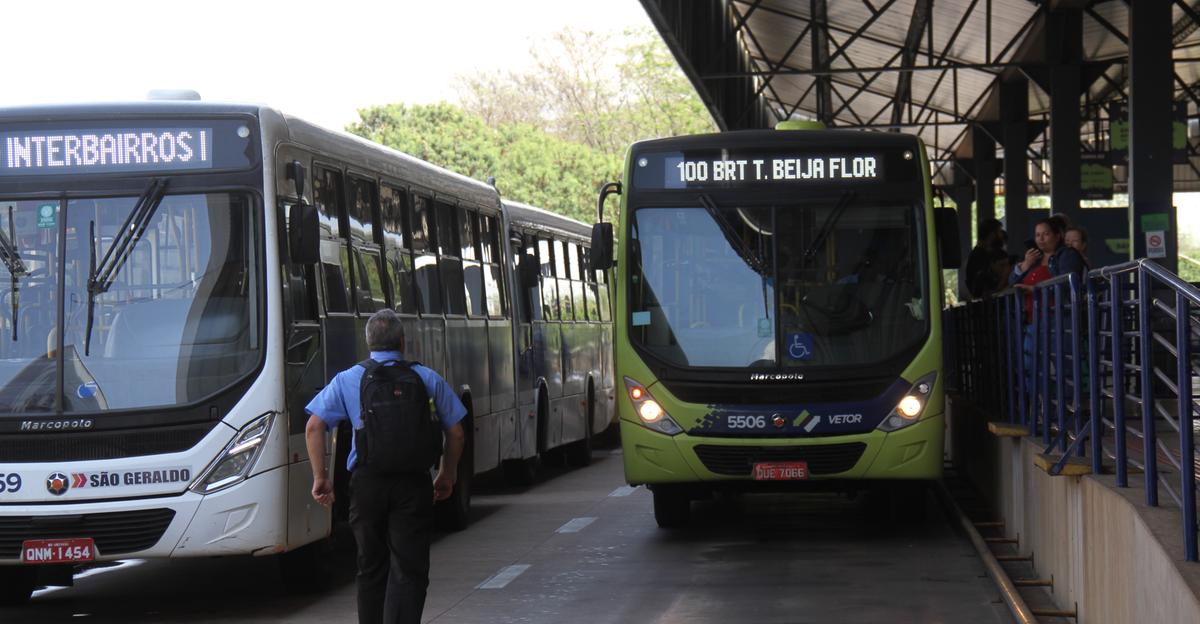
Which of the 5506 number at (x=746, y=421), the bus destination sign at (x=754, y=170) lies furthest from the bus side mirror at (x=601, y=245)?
the 5506 number at (x=746, y=421)

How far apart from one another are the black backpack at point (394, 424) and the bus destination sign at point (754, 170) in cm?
610

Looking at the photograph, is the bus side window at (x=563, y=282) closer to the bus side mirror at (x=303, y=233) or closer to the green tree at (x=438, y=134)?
the bus side mirror at (x=303, y=233)

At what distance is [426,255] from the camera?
1416 centimetres

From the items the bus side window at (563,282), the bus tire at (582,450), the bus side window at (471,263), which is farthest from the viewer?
the bus tire at (582,450)

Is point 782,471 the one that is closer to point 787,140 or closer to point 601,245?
point 601,245

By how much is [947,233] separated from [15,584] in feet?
23.2

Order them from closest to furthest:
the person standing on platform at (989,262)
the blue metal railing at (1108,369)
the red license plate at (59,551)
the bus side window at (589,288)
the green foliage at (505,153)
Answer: the blue metal railing at (1108,369) < the red license plate at (59,551) < the person standing on platform at (989,262) < the bus side window at (589,288) < the green foliage at (505,153)

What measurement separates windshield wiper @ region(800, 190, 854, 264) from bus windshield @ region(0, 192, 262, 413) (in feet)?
16.0

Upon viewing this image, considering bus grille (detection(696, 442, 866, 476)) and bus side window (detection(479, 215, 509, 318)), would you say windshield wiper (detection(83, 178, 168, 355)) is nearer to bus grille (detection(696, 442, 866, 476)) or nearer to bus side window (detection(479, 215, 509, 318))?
bus grille (detection(696, 442, 866, 476))

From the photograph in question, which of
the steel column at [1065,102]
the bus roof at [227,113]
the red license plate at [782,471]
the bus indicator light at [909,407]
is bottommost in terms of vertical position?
the red license plate at [782,471]

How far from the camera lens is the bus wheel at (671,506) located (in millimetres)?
13953

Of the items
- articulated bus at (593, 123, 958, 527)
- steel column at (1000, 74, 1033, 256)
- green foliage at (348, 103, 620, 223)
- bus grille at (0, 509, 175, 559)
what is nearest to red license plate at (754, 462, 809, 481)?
articulated bus at (593, 123, 958, 527)

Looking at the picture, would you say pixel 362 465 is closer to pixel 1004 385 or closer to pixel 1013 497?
pixel 1013 497

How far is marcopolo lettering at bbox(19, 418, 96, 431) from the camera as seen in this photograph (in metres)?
9.83
